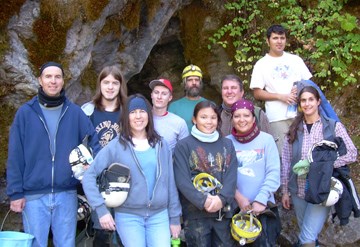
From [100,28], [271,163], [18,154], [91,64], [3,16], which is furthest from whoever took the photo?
[91,64]

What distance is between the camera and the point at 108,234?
439cm

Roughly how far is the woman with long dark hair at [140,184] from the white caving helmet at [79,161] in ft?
0.37

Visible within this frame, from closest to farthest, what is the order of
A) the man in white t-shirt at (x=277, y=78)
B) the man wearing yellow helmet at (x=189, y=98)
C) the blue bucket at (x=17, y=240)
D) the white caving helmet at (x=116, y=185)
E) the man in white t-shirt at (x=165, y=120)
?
1. the blue bucket at (x=17, y=240)
2. the white caving helmet at (x=116, y=185)
3. the man in white t-shirt at (x=165, y=120)
4. the man wearing yellow helmet at (x=189, y=98)
5. the man in white t-shirt at (x=277, y=78)

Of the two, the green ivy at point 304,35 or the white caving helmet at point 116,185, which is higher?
the green ivy at point 304,35

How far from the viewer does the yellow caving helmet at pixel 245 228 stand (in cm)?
405

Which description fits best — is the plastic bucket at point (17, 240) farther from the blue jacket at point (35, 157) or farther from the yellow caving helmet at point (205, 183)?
the yellow caving helmet at point (205, 183)

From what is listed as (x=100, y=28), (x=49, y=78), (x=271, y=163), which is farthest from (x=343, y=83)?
(x=49, y=78)

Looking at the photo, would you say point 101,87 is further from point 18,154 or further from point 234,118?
point 234,118

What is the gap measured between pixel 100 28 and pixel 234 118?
2429 mm

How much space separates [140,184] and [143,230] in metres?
0.41

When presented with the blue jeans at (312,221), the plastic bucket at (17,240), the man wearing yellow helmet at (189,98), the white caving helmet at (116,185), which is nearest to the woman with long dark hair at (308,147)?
the blue jeans at (312,221)

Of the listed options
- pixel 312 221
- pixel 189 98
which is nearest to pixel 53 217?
pixel 189 98

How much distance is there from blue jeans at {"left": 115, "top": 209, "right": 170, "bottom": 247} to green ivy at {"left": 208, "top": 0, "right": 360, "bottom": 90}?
13.7 ft

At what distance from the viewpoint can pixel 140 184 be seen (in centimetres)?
386
